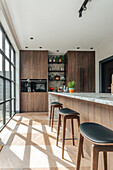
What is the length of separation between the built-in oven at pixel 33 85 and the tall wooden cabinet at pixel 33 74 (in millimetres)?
154

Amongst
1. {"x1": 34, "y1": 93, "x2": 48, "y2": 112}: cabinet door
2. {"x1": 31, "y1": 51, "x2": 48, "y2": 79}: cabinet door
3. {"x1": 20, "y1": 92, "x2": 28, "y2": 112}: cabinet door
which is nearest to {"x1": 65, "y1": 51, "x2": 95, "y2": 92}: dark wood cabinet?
{"x1": 31, "y1": 51, "x2": 48, "y2": 79}: cabinet door

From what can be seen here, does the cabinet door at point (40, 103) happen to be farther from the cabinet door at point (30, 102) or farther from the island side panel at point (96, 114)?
the island side panel at point (96, 114)

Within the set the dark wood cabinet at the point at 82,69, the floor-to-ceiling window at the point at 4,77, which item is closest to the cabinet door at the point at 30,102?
the floor-to-ceiling window at the point at 4,77

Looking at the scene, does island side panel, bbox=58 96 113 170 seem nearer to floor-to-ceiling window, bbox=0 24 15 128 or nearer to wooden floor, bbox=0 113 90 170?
wooden floor, bbox=0 113 90 170

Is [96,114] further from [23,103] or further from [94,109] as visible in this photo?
[23,103]

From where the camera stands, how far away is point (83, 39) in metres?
4.55

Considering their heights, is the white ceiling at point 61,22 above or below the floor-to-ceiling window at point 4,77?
above

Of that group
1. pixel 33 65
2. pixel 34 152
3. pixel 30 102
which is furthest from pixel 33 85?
pixel 34 152

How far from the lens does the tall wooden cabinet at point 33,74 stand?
18.9 feet

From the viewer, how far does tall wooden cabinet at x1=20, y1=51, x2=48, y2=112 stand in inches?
227

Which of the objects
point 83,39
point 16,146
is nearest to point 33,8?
point 83,39

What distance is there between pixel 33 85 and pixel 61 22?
10.5 feet

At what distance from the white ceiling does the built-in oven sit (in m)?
1.67

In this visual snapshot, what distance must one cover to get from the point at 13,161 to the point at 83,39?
13.3 ft
